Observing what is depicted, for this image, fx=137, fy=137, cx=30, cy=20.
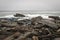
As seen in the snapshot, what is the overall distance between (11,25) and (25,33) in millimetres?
144

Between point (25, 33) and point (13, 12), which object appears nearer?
point (25, 33)

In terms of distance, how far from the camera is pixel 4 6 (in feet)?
4.28

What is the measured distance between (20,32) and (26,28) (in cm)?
5

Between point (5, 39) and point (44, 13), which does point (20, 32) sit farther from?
point (44, 13)

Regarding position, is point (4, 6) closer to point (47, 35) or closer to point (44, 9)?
point (44, 9)

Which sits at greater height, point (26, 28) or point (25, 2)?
point (25, 2)

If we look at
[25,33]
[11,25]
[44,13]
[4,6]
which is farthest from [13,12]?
[25,33]

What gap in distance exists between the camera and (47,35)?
0.77 metres

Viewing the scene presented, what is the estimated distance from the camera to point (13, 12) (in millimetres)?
1315

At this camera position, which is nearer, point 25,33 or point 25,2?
point 25,33


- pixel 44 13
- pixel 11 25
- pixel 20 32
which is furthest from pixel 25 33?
pixel 44 13

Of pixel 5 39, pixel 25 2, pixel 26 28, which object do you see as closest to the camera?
pixel 5 39

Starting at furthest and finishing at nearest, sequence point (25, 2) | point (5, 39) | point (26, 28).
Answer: point (25, 2) < point (26, 28) < point (5, 39)

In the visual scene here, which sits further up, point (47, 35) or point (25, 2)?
point (25, 2)
